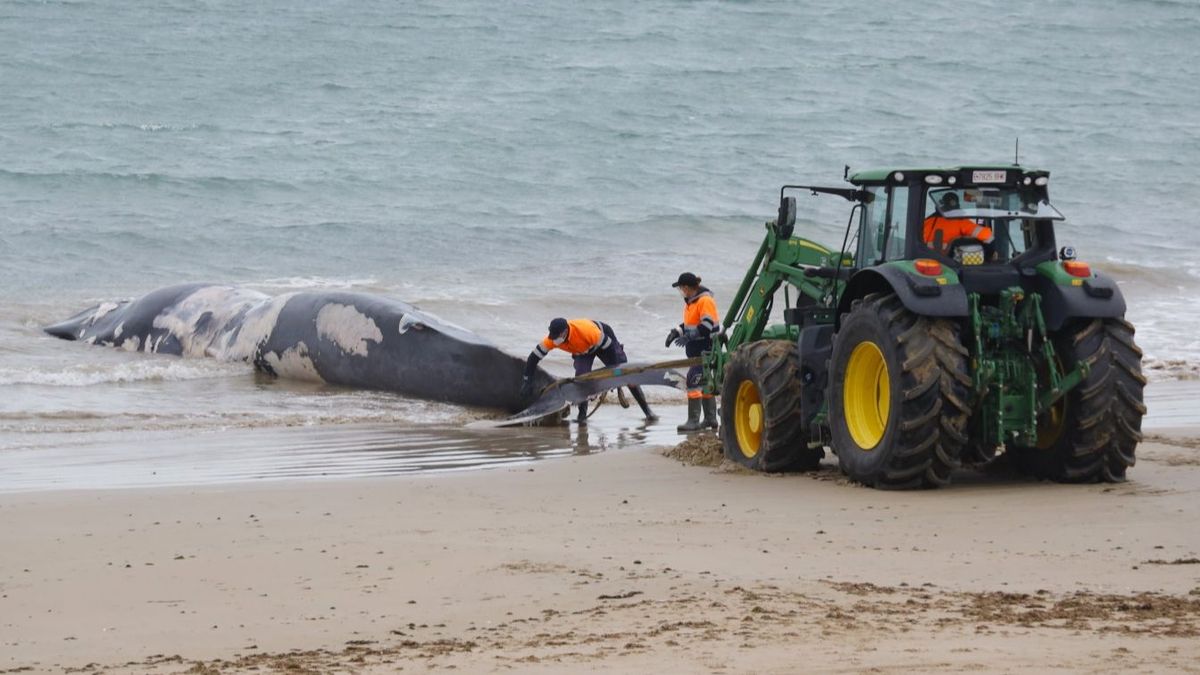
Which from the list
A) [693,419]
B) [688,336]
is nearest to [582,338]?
[688,336]

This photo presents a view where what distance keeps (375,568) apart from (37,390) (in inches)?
390

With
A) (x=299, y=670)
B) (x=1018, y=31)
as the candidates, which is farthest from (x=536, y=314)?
(x=1018, y=31)

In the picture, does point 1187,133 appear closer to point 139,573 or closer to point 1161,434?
point 1161,434

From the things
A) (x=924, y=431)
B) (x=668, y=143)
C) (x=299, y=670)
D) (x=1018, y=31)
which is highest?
(x=1018, y=31)

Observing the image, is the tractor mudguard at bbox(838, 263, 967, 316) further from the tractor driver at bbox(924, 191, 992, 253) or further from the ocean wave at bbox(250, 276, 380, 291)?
the ocean wave at bbox(250, 276, 380, 291)

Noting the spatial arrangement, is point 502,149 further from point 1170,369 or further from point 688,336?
point 688,336

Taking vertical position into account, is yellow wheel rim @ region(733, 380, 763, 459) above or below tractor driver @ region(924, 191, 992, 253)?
below

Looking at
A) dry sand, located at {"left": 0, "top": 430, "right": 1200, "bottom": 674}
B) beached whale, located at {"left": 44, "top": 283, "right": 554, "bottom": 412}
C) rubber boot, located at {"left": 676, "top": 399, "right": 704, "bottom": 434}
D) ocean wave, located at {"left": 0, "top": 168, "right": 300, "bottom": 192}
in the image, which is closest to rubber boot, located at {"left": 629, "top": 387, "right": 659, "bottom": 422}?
beached whale, located at {"left": 44, "top": 283, "right": 554, "bottom": 412}

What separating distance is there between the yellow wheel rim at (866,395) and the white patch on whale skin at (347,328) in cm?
744

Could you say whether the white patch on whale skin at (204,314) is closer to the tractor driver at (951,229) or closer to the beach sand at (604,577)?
the beach sand at (604,577)

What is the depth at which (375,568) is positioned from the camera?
713 cm

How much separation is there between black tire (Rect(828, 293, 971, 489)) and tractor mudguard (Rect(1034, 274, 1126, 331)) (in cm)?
54

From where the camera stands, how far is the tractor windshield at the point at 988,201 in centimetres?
977

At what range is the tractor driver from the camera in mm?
9836
